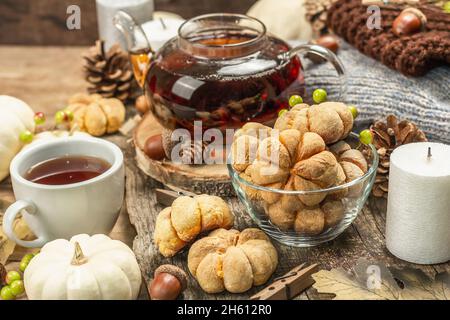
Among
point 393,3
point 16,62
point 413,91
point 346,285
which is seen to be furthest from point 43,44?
point 346,285

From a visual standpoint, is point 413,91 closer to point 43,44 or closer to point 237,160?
point 237,160

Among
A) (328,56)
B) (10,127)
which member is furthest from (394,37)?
(10,127)

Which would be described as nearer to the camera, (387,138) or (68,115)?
(387,138)

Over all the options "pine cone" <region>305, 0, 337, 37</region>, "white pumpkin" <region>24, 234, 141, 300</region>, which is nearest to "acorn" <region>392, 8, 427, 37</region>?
"pine cone" <region>305, 0, 337, 37</region>

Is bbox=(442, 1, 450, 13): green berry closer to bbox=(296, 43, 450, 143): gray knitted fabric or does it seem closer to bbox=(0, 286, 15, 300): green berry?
bbox=(296, 43, 450, 143): gray knitted fabric

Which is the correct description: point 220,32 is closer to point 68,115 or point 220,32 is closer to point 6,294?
point 68,115

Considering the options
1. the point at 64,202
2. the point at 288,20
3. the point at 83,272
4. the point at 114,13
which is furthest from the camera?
the point at 288,20

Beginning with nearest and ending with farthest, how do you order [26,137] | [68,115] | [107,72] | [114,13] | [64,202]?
[64,202]
[26,137]
[68,115]
[107,72]
[114,13]
